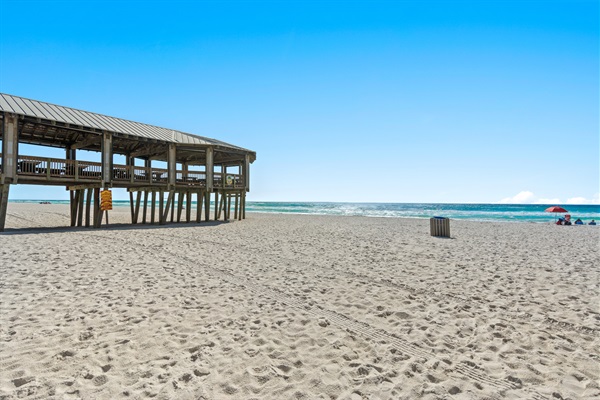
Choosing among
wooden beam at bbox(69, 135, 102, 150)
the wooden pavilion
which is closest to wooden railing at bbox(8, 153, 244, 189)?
the wooden pavilion

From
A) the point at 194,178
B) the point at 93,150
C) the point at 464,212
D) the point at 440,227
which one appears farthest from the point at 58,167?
the point at 464,212

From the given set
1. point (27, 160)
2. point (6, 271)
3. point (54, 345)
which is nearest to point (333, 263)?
point (54, 345)

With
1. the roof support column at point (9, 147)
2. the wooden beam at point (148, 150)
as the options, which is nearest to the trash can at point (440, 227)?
the wooden beam at point (148, 150)

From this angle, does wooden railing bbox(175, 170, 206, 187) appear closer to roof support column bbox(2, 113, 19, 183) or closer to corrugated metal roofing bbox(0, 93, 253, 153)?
corrugated metal roofing bbox(0, 93, 253, 153)

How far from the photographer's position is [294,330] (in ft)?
14.0

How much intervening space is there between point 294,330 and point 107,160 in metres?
16.4

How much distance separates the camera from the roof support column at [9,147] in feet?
42.9

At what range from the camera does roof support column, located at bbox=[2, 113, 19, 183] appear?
13079 mm

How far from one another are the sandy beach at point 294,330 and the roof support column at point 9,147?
7.54m

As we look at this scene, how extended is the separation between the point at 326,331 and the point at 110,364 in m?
2.62

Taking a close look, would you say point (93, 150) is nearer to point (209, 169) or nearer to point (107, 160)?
point (107, 160)

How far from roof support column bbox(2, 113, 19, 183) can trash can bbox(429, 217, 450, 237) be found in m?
19.7

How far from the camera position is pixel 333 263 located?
860 centimetres

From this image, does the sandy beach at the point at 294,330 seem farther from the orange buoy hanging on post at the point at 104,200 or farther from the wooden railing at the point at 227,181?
the wooden railing at the point at 227,181
